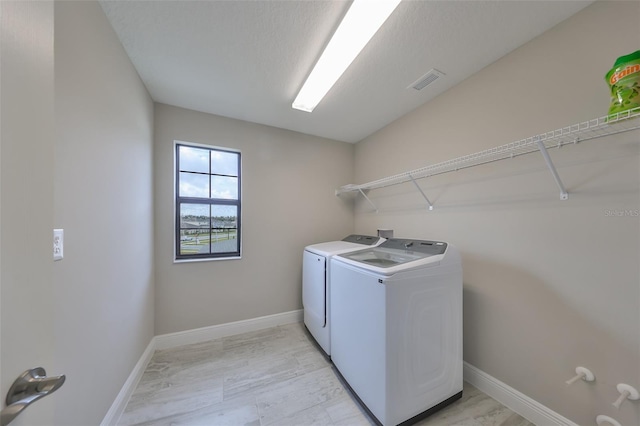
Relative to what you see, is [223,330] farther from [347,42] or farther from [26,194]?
[347,42]

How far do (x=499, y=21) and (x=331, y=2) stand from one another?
3.47 feet

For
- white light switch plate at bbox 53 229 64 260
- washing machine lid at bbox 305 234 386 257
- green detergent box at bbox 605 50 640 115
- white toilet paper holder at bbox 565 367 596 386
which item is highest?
green detergent box at bbox 605 50 640 115

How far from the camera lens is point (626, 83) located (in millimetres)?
923

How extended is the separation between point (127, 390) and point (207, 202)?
1.70m

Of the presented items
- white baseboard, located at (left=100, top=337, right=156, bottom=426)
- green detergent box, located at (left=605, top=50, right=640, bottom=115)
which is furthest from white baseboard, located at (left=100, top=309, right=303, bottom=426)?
green detergent box, located at (left=605, top=50, right=640, bottom=115)

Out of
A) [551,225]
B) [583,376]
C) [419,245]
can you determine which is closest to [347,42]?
[419,245]

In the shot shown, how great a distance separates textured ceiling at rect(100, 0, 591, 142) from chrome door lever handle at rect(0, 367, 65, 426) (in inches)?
68.6

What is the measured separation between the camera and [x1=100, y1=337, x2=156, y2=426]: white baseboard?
4.30 feet

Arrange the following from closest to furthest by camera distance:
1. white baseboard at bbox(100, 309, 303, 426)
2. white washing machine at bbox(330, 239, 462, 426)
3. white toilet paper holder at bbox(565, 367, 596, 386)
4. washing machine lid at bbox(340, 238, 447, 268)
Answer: white toilet paper holder at bbox(565, 367, 596, 386), white washing machine at bbox(330, 239, 462, 426), white baseboard at bbox(100, 309, 303, 426), washing machine lid at bbox(340, 238, 447, 268)

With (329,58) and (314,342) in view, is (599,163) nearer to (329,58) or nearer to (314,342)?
(329,58)

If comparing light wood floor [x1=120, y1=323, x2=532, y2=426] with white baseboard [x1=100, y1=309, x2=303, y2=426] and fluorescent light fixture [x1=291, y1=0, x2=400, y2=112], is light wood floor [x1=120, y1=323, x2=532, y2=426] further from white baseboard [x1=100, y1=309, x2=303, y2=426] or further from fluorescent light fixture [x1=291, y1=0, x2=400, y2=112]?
fluorescent light fixture [x1=291, y1=0, x2=400, y2=112]

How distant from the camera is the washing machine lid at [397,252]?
1.55 metres

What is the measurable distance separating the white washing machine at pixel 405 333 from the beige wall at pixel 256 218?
129 centimetres

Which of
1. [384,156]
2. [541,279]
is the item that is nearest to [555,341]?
[541,279]
